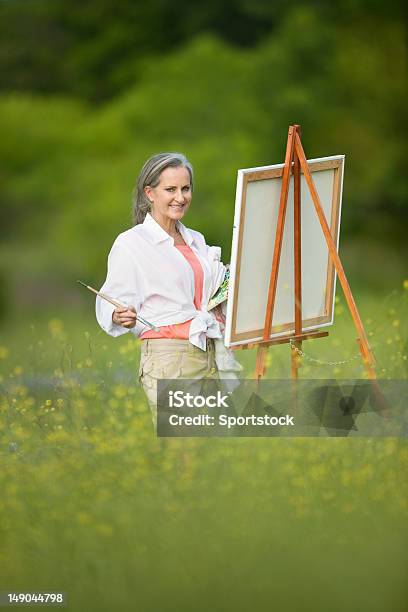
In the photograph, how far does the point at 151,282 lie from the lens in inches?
111

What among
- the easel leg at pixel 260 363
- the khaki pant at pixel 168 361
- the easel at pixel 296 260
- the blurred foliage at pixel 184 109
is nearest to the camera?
the khaki pant at pixel 168 361

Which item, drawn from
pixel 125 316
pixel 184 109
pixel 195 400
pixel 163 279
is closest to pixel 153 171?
pixel 163 279

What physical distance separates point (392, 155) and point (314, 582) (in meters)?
4.28

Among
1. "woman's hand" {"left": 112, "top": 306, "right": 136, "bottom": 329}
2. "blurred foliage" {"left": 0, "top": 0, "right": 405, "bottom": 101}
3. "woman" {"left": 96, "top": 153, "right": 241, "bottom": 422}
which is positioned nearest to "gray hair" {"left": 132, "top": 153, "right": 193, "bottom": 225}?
"woman" {"left": 96, "top": 153, "right": 241, "bottom": 422}

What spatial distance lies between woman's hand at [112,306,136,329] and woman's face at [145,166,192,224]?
0.27 meters

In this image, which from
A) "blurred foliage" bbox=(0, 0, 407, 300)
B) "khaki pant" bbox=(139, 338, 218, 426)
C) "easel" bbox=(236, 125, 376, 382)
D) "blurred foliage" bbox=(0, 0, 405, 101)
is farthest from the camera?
"blurred foliage" bbox=(0, 0, 407, 300)

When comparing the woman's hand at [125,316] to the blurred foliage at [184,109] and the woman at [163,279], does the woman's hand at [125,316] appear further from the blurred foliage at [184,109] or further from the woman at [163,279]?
the blurred foliage at [184,109]

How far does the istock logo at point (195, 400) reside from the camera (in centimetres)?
291

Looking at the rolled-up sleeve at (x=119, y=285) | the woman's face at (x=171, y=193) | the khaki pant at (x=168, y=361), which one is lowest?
the khaki pant at (x=168, y=361)

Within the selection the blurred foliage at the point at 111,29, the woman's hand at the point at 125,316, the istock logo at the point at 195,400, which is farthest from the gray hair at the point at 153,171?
the blurred foliage at the point at 111,29

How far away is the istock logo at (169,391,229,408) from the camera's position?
2910 mm

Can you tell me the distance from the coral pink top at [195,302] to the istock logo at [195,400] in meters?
0.16

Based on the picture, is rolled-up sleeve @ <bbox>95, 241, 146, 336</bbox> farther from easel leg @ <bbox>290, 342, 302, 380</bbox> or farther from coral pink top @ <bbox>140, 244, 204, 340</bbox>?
easel leg @ <bbox>290, 342, 302, 380</bbox>

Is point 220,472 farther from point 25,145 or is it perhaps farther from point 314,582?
point 25,145
